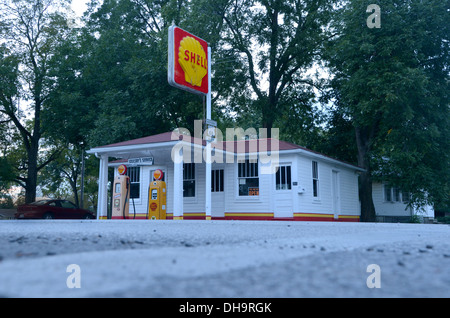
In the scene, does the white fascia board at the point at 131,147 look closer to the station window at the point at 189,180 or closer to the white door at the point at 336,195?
the station window at the point at 189,180

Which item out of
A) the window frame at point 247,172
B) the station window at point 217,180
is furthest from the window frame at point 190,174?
the window frame at point 247,172

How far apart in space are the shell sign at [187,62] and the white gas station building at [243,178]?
6.82ft

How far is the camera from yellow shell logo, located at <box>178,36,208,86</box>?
1536cm

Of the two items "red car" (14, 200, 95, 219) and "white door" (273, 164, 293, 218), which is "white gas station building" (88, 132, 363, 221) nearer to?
"white door" (273, 164, 293, 218)

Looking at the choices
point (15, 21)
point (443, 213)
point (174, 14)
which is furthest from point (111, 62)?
point (443, 213)

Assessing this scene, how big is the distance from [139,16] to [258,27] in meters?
11.8

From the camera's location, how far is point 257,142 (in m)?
19.6

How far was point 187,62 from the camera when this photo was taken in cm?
1548

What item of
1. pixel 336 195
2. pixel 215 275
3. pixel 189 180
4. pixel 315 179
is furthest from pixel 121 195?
pixel 215 275

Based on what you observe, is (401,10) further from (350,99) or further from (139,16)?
(139,16)

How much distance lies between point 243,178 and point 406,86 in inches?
310

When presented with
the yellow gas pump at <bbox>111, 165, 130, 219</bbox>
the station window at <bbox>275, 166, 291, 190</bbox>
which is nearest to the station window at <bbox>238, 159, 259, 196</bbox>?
the station window at <bbox>275, 166, 291, 190</bbox>

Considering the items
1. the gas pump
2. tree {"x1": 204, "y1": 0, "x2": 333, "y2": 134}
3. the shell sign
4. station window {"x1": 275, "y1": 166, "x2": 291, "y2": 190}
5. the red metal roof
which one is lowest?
the gas pump

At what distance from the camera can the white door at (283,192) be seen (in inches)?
712
